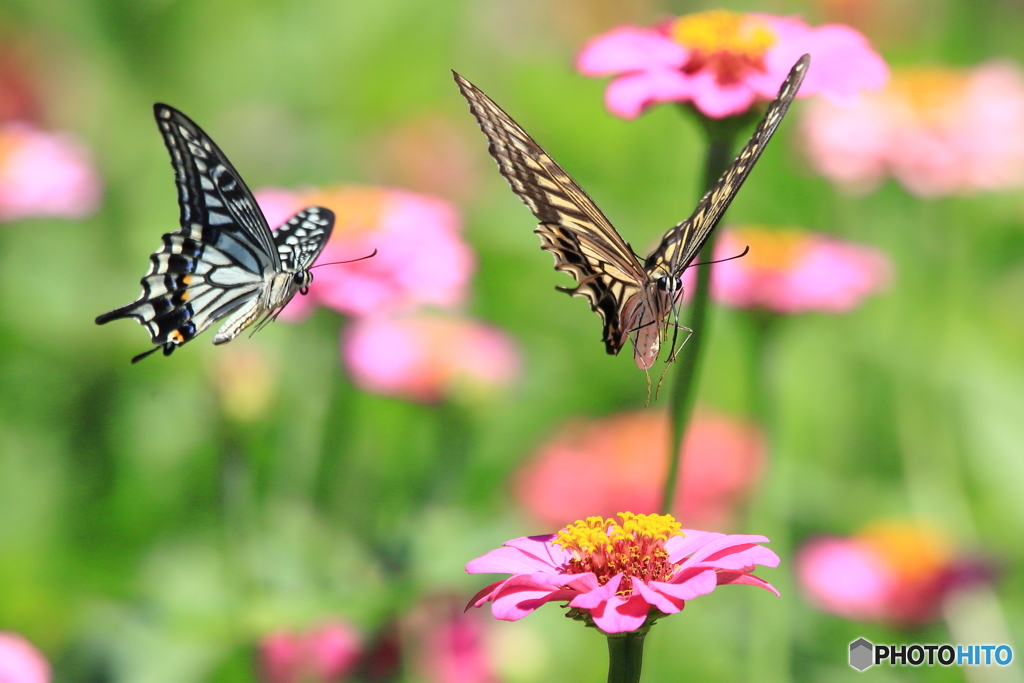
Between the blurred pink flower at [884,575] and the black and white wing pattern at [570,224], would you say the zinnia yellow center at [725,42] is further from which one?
the blurred pink flower at [884,575]

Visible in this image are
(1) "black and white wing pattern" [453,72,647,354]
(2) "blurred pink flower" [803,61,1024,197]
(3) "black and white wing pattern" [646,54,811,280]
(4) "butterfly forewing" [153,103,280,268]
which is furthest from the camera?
(2) "blurred pink flower" [803,61,1024,197]

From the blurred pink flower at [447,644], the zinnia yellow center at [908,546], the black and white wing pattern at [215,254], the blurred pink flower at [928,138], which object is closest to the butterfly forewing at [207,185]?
the black and white wing pattern at [215,254]

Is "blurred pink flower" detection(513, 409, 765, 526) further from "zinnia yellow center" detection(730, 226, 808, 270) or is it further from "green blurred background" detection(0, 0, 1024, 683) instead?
"zinnia yellow center" detection(730, 226, 808, 270)

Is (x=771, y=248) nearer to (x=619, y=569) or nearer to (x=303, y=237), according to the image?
(x=303, y=237)

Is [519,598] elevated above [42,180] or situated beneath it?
situated beneath

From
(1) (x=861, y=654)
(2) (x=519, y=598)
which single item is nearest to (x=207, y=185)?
(2) (x=519, y=598)

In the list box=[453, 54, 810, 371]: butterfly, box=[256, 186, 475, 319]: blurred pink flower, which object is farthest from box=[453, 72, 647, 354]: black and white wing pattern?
box=[256, 186, 475, 319]: blurred pink flower
